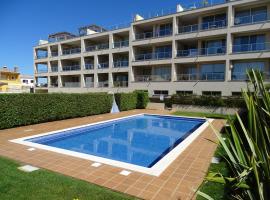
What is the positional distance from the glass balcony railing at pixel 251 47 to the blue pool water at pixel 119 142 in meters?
16.3

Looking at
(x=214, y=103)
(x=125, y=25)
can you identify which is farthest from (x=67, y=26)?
(x=214, y=103)

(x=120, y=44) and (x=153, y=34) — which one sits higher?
(x=153, y=34)

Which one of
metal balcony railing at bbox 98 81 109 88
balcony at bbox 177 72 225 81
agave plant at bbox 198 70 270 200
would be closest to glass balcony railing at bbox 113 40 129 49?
metal balcony railing at bbox 98 81 109 88

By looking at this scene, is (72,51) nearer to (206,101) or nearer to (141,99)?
(141,99)

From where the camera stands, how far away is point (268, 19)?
23016mm

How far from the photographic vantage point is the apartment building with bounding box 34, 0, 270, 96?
24.3 m

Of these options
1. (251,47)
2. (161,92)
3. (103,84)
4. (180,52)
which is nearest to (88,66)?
(103,84)

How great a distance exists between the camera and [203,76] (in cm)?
2691

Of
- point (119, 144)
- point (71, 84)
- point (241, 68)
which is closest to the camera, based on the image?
point (119, 144)

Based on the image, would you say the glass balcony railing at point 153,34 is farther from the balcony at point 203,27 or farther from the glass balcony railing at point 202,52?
the glass balcony railing at point 202,52

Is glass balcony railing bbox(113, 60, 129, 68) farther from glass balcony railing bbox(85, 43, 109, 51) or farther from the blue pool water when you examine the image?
the blue pool water

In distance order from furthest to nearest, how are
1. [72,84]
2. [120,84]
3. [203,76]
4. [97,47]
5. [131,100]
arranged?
[72,84], [97,47], [120,84], [203,76], [131,100]

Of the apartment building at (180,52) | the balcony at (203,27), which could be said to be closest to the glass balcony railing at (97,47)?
the apartment building at (180,52)

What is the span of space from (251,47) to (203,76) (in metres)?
6.21
